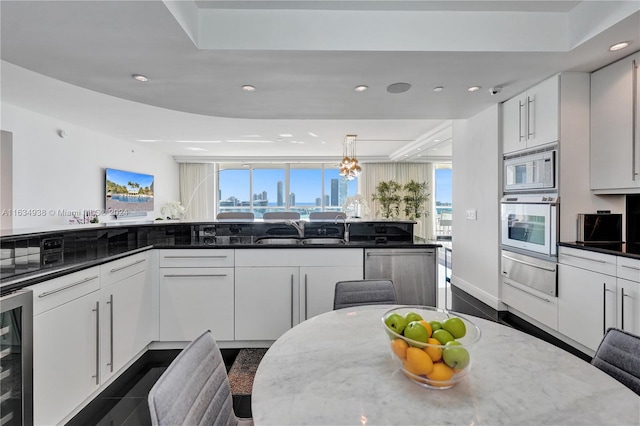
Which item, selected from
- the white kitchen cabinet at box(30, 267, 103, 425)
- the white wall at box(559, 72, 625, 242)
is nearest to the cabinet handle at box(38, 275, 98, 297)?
the white kitchen cabinet at box(30, 267, 103, 425)

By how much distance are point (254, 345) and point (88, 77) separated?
2.73 meters

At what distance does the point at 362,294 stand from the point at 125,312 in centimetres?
169

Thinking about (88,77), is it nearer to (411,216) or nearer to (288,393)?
(288,393)

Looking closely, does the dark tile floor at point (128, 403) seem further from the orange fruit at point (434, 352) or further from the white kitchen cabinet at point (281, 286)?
the orange fruit at point (434, 352)

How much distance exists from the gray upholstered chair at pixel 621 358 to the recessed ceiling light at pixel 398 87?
2.46 meters

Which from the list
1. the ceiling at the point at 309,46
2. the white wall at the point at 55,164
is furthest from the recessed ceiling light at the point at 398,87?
the white wall at the point at 55,164

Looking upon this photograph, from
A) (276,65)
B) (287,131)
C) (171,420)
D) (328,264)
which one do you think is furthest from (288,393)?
(287,131)

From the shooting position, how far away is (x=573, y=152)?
104 inches

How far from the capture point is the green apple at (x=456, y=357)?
0.74 meters

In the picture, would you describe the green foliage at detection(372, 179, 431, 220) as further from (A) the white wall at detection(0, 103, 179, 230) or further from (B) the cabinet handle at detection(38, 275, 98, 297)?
(B) the cabinet handle at detection(38, 275, 98, 297)

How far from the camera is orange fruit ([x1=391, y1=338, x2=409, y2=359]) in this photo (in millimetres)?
799

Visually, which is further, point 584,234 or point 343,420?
point 584,234

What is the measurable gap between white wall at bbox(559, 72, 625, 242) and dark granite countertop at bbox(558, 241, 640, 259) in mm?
173

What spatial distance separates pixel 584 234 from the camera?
2.62 metres
